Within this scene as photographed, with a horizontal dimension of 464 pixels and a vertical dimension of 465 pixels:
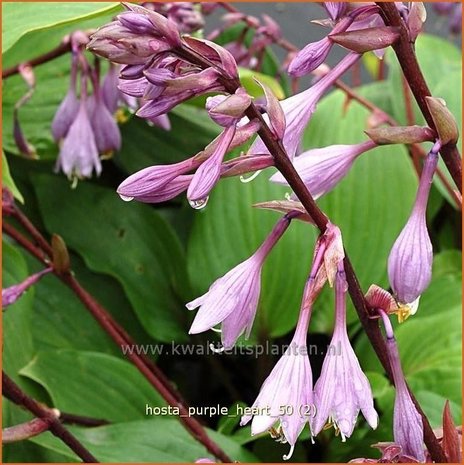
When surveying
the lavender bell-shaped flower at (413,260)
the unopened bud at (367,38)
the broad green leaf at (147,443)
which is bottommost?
the broad green leaf at (147,443)

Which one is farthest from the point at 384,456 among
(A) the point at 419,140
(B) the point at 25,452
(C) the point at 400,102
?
(C) the point at 400,102

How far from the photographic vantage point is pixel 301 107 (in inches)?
13.9

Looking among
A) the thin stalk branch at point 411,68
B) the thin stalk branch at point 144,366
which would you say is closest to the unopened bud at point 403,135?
the thin stalk branch at point 411,68

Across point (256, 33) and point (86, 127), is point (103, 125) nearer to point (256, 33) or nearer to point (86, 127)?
point (86, 127)

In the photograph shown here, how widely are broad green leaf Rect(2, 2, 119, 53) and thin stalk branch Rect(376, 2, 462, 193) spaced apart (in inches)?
9.9

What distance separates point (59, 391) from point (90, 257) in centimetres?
17

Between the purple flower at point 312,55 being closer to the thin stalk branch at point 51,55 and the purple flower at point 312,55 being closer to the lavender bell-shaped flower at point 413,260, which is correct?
the lavender bell-shaped flower at point 413,260

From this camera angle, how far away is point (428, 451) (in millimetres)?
335

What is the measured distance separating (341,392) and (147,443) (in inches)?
11.8

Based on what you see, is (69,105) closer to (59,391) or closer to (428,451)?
(59,391)

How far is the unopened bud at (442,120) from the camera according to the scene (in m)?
0.32

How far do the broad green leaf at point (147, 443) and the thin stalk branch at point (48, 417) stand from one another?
0.10 meters

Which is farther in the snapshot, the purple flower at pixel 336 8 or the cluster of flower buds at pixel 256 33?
the cluster of flower buds at pixel 256 33

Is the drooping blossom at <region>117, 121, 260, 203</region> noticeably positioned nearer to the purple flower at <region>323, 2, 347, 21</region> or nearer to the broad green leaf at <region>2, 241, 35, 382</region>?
the purple flower at <region>323, 2, 347, 21</region>
